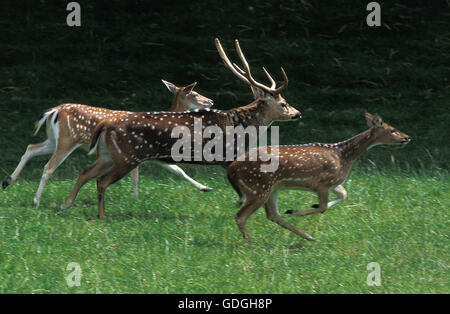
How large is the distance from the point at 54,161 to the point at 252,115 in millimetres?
2116

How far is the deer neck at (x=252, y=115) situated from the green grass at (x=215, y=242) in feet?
2.66

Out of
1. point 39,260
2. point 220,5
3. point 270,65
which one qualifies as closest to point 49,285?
point 39,260

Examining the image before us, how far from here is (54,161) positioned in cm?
917

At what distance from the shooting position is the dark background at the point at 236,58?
1341cm

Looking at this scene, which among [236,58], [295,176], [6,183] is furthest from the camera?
[236,58]

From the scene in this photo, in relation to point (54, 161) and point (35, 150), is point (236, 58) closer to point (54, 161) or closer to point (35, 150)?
point (35, 150)

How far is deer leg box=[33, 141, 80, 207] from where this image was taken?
900 cm

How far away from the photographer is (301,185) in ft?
26.6

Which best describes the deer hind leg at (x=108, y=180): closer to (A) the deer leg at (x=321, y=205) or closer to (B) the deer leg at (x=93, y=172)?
(B) the deer leg at (x=93, y=172)

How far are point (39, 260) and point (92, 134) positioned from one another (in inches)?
80.0

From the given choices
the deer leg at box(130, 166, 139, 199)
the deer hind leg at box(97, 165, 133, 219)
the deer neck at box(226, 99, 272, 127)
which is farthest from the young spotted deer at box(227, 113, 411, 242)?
the deer leg at box(130, 166, 139, 199)

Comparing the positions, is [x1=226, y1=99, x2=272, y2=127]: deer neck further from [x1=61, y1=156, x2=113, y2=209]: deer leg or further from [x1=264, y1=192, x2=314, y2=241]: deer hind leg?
Result: [x1=61, y1=156, x2=113, y2=209]: deer leg

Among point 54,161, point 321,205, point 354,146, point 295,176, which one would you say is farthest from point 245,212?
point 54,161

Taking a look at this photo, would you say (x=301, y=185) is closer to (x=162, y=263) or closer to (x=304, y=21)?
(x=162, y=263)
